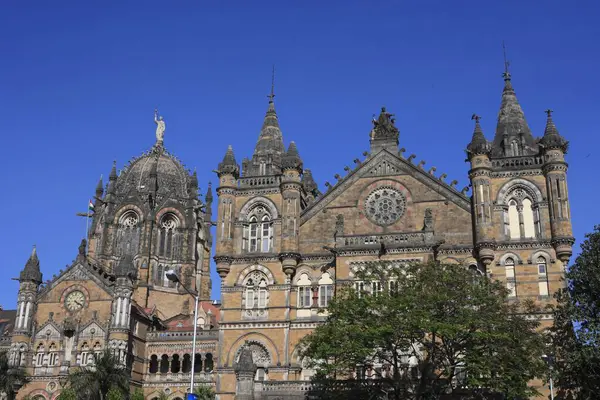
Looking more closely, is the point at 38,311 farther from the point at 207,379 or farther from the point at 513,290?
the point at 513,290

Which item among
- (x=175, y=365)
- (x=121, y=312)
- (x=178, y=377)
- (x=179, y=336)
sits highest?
(x=121, y=312)

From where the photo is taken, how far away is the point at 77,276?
244 ft

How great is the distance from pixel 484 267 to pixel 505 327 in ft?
39.2

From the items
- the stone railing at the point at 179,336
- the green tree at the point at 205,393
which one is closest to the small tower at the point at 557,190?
the green tree at the point at 205,393

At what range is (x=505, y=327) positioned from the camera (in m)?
42.6

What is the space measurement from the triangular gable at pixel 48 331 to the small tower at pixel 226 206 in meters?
22.8

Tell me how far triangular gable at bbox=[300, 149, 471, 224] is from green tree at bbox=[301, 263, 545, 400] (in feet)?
46.6

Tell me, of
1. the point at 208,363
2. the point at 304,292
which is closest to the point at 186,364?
the point at 208,363

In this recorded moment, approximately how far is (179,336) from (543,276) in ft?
118

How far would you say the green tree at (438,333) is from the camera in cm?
4175

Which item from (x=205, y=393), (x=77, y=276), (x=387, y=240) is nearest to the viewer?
(x=387, y=240)

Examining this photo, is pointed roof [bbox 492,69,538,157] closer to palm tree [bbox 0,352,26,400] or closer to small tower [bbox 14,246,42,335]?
palm tree [bbox 0,352,26,400]

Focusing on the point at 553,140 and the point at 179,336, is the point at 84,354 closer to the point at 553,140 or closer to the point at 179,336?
the point at 179,336

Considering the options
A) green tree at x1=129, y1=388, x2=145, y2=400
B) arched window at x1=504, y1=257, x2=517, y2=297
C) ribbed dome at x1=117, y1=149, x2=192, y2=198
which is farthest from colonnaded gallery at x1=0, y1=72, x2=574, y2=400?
ribbed dome at x1=117, y1=149, x2=192, y2=198
